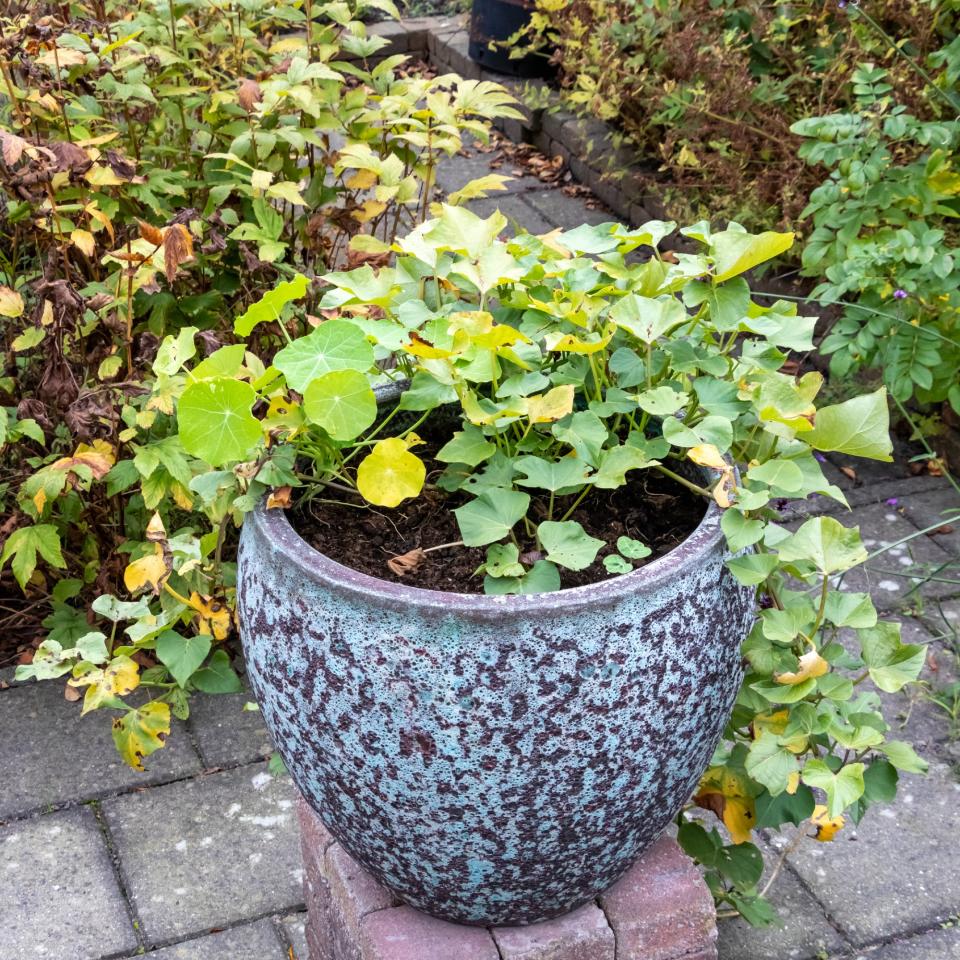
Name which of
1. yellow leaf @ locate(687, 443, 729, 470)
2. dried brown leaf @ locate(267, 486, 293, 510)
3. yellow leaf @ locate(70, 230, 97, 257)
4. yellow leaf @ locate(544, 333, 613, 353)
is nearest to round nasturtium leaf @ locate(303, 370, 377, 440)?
dried brown leaf @ locate(267, 486, 293, 510)

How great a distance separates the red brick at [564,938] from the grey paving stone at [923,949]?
610 millimetres

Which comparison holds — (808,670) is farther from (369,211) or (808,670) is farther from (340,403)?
(369,211)

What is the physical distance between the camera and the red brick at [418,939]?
1.69 meters

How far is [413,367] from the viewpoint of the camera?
1.64m

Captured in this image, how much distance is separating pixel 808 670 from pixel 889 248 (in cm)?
183

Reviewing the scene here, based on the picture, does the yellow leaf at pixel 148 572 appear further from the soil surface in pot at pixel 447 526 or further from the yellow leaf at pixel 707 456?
the yellow leaf at pixel 707 456

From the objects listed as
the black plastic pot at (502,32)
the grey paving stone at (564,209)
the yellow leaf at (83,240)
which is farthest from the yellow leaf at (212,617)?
the black plastic pot at (502,32)

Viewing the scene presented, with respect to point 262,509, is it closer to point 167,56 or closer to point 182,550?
point 182,550

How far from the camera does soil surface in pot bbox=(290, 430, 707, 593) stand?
1.55 meters

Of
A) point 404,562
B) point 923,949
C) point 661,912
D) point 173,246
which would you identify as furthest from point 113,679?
point 923,949

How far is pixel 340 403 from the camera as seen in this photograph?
4.78 feet

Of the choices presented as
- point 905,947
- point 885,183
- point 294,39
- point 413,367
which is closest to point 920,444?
point 885,183

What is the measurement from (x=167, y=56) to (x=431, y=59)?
432cm

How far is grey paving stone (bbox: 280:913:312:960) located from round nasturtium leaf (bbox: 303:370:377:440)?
1061mm
